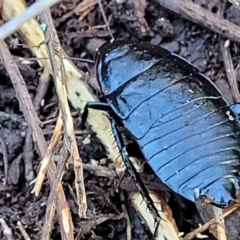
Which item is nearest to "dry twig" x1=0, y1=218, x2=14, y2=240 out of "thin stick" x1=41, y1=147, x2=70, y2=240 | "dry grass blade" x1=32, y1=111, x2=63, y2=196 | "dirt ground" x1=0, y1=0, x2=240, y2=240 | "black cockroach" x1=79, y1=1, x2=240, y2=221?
"dirt ground" x1=0, y1=0, x2=240, y2=240

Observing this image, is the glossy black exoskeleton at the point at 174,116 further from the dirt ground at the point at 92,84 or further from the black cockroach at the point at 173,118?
the dirt ground at the point at 92,84

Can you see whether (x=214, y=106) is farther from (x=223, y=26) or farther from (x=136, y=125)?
(x=223, y=26)

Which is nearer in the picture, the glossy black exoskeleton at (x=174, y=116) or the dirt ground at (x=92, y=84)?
the glossy black exoskeleton at (x=174, y=116)

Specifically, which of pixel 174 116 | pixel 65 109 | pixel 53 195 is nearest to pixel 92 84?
pixel 174 116

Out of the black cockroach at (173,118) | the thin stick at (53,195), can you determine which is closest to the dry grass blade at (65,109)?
the thin stick at (53,195)

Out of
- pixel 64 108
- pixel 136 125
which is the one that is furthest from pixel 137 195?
pixel 64 108

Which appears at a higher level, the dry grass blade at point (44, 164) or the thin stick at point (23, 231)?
the dry grass blade at point (44, 164)

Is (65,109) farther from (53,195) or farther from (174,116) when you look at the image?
(174,116)

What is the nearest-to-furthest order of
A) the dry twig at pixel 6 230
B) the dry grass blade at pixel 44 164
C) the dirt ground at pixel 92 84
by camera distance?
the dry grass blade at pixel 44 164
the dry twig at pixel 6 230
the dirt ground at pixel 92 84
